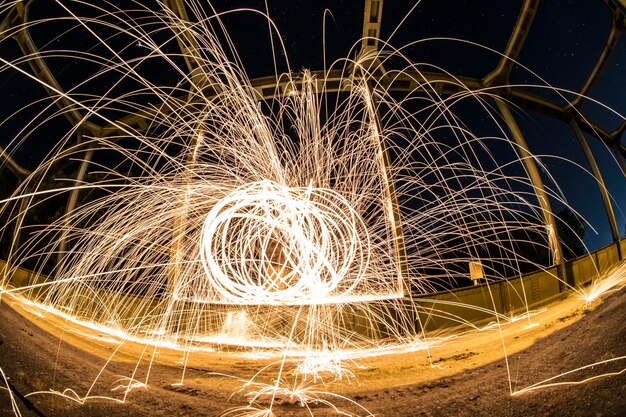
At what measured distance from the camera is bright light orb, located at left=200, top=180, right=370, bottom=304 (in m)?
5.52

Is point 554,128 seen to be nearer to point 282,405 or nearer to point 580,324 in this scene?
point 580,324

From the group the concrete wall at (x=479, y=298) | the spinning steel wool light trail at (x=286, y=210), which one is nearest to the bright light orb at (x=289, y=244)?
the spinning steel wool light trail at (x=286, y=210)

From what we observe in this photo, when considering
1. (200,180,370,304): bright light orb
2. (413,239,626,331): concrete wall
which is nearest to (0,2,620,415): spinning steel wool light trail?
(200,180,370,304): bright light orb

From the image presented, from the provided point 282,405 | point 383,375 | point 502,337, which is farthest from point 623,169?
point 282,405

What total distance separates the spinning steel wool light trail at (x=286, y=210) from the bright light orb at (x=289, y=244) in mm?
48

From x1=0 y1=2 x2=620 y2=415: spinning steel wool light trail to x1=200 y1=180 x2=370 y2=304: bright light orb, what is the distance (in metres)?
0.05

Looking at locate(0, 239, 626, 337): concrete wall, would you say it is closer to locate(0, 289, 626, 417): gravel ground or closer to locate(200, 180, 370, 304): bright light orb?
locate(200, 180, 370, 304): bright light orb

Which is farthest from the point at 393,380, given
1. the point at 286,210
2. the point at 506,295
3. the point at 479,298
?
the point at 506,295

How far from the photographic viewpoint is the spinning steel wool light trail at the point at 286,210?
630 centimetres

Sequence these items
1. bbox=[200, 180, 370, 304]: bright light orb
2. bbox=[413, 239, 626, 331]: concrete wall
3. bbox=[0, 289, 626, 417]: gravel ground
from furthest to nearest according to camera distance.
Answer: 1. bbox=[413, 239, 626, 331]: concrete wall
2. bbox=[200, 180, 370, 304]: bright light orb
3. bbox=[0, 289, 626, 417]: gravel ground

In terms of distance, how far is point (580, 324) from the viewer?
12.7 feet

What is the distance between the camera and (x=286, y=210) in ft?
19.4

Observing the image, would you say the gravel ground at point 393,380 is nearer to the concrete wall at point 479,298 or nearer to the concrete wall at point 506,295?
the concrete wall at point 479,298

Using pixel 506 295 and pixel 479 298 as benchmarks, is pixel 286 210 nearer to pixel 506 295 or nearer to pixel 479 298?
pixel 479 298
